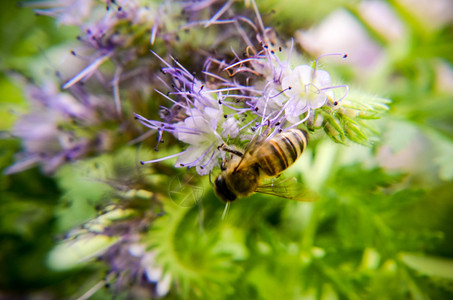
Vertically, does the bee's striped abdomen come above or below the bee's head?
above

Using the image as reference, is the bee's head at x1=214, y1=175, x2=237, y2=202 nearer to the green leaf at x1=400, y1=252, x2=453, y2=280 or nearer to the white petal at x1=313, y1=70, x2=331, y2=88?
the white petal at x1=313, y1=70, x2=331, y2=88

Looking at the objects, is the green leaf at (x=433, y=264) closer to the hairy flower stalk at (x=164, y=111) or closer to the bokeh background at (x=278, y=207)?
the bokeh background at (x=278, y=207)

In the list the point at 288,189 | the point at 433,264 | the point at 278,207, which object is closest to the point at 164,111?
the point at 288,189

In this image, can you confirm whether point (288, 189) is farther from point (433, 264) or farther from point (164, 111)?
point (433, 264)

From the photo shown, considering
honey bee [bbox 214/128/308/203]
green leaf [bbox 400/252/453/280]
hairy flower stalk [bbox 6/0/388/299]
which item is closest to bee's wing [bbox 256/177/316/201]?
honey bee [bbox 214/128/308/203]

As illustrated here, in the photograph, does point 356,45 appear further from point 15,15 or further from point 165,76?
point 15,15
